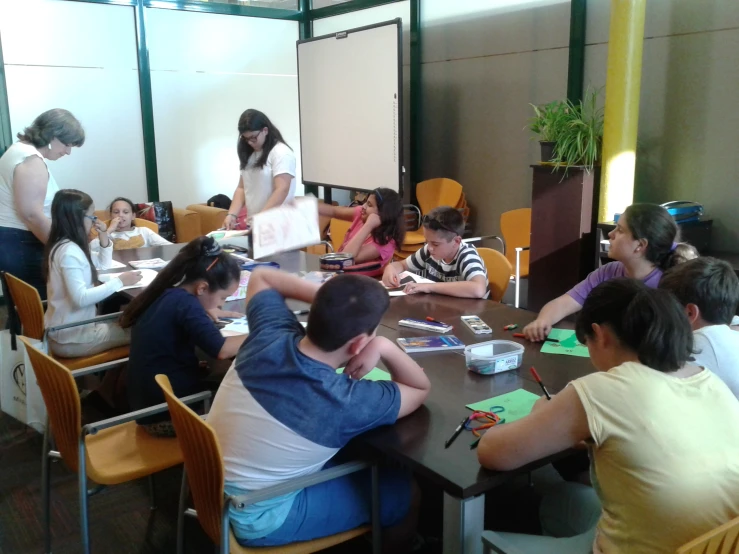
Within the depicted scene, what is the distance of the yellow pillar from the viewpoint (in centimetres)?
389

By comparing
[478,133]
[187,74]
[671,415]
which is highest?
[187,74]

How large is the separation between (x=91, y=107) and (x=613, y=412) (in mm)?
5712

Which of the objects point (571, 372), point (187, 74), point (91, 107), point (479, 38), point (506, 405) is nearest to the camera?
point (506, 405)

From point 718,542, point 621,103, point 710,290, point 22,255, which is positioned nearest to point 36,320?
point 22,255

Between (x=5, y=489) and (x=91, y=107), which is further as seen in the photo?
(x=91, y=107)

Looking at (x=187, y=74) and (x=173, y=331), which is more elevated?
(x=187, y=74)

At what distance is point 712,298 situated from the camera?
1.84 meters

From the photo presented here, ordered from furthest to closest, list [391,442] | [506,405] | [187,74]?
[187,74], [506,405], [391,442]

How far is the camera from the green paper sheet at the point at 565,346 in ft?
7.11

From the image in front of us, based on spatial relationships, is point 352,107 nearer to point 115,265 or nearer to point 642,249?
point 115,265

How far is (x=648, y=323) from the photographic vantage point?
1.35m

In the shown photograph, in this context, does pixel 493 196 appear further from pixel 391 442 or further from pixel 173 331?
pixel 391 442

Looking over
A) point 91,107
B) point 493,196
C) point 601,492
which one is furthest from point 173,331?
point 91,107

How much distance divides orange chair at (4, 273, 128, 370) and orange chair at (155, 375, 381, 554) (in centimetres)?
137
